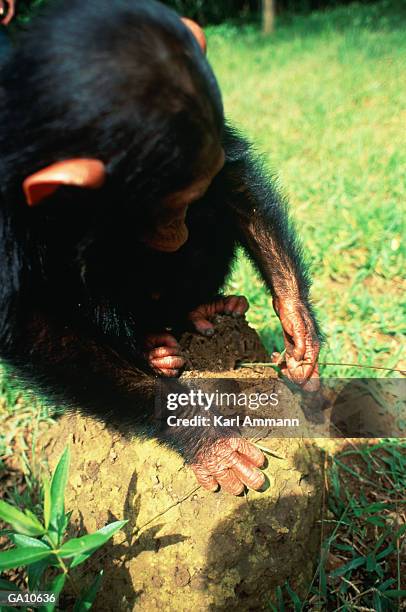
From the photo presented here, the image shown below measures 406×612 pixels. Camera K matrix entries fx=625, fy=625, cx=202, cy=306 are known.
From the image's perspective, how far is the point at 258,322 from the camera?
11.2ft

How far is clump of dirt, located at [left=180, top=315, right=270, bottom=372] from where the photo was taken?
7.77ft

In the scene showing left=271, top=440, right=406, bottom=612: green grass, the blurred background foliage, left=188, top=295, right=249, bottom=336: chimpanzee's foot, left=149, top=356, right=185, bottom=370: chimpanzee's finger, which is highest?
left=149, top=356, right=185, bottom=370: chimpanzee's finger

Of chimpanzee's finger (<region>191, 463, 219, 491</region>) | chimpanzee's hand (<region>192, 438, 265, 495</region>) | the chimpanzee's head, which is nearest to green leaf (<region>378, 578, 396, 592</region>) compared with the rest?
chimpanzee's hand (<region>192, 438, 265, 495</region>)

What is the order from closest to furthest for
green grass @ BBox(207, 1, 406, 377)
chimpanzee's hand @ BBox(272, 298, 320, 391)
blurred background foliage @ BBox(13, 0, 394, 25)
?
1. chimpanzee's hand @ BBox(272, 298, 320, 391)
2. green grass @ BBox(207, 1, 406, 377)
3. blurred background foliage @ BBox(13, 0, 394, 25)

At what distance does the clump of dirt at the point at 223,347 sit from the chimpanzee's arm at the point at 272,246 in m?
0.17

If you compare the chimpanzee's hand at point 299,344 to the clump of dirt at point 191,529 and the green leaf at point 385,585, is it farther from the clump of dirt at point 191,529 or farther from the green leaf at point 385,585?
the green leaf at point 385,585

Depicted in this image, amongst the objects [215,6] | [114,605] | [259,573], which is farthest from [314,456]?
[215,6]

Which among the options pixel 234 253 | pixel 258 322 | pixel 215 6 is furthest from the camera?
pixel 215 6

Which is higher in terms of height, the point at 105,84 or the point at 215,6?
the point at 105,84

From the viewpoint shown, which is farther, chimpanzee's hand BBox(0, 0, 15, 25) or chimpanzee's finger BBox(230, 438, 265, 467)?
chimpanzee's hand BBox(0, 0, 15, 25)

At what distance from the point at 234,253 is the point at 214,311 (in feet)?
0.83

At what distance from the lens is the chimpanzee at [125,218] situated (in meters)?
1.49

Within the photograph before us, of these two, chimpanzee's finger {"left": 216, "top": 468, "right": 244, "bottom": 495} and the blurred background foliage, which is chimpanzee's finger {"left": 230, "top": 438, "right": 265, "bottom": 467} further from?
the blurred background foliage

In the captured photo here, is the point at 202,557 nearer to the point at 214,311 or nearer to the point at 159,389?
the point at 159,389
